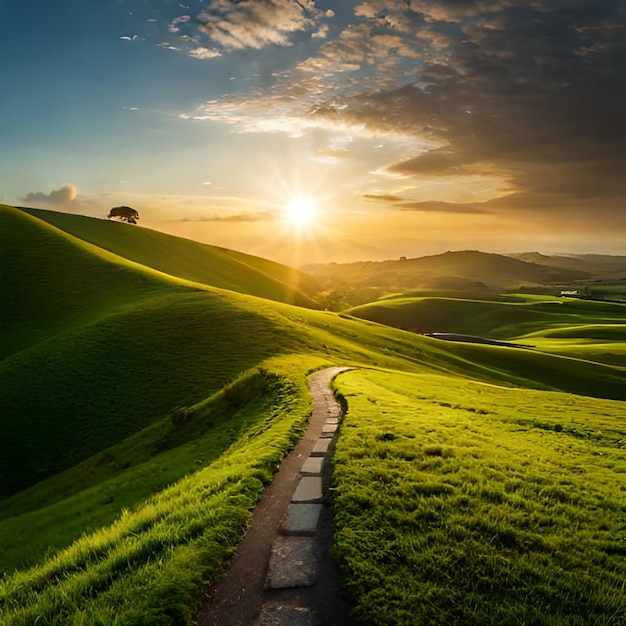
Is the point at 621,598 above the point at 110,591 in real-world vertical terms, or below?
above

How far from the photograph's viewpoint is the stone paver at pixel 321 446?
56.2ft

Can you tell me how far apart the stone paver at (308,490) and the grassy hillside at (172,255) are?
125 meters

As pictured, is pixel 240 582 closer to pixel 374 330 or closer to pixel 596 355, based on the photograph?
pixel 374 330

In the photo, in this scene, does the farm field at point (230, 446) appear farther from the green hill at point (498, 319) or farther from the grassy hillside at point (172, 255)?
the green hill at point (498, 319)

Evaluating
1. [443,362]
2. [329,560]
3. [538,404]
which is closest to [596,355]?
[443,362]

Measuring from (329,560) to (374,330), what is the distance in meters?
69.6

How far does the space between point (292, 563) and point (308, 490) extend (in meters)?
3.97

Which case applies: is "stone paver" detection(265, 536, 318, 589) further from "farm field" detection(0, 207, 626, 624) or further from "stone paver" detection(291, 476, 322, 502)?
"stone paver" detection(291, 476, 322, 502)

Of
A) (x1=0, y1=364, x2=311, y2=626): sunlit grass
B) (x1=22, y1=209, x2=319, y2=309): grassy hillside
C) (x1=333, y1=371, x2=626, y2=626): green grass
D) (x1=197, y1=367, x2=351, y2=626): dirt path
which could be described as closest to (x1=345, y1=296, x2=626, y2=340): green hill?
(x1=22, y1=209, x2=319, y2=309): grassy hillside

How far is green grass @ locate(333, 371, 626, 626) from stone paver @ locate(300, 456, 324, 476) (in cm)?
78

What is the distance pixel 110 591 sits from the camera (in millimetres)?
8297

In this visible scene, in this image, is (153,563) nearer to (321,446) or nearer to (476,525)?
(476,525)

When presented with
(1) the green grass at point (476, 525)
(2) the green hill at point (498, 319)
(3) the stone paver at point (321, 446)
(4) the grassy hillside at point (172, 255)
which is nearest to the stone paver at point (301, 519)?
Answer: (1) the green grass at point (476, 525)

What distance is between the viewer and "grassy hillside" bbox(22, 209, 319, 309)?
143 m
